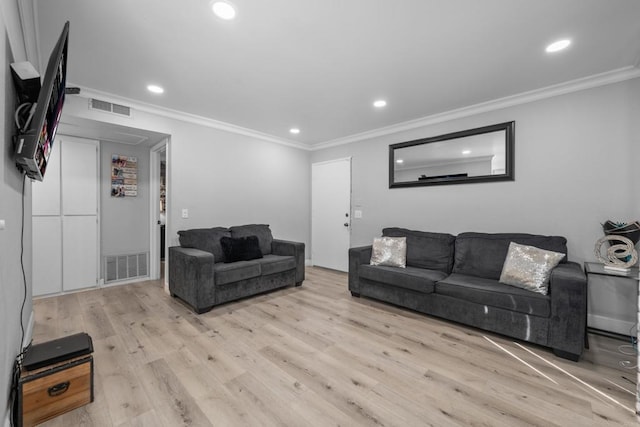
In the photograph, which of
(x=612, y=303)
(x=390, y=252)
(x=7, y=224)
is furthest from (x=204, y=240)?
(x=612, y=303)

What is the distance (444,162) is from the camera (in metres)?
3.75

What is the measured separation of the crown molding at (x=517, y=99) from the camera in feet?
8.48

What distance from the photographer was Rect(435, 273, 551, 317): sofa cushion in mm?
2316

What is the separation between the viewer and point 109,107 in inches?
125

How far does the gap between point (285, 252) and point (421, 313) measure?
2.05 meters

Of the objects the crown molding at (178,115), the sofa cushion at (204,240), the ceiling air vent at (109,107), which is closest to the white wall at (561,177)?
the crown molding at (178,115)

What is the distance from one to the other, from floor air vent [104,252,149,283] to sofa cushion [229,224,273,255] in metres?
1.69

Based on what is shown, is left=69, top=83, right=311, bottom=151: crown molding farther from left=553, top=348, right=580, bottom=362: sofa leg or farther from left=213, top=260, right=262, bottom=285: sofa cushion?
left=553, top=348, right=580, bottom=362: sofa leg

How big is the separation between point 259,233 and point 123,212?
2.11 m

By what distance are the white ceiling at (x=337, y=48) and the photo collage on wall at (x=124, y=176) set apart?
4.34 feet

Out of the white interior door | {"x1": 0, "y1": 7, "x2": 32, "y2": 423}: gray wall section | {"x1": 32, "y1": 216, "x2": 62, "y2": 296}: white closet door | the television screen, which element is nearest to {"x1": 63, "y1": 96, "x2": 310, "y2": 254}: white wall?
the white interior door

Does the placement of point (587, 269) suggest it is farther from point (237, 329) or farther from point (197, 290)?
point (197, 290)

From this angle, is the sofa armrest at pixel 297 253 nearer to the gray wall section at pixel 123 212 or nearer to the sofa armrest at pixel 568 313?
the gray wall section at pixel 123 212

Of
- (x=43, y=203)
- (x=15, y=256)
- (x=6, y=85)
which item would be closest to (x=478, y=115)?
(x=6, y=85)
